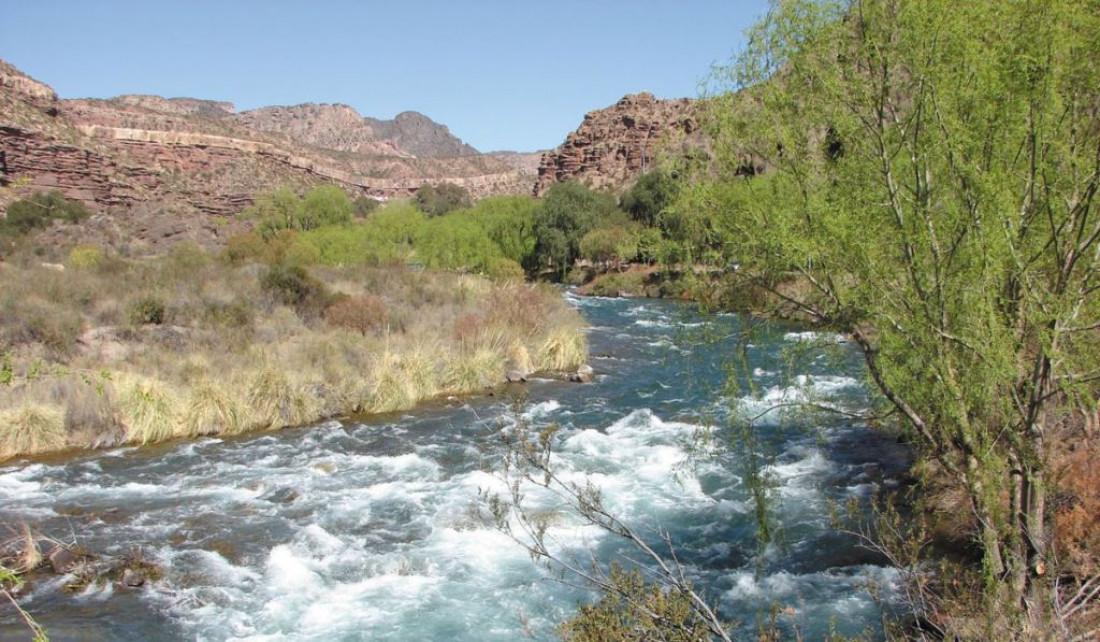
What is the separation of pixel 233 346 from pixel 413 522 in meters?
10.3

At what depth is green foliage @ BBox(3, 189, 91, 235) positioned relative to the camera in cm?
3885

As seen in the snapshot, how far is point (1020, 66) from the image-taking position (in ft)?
16.8

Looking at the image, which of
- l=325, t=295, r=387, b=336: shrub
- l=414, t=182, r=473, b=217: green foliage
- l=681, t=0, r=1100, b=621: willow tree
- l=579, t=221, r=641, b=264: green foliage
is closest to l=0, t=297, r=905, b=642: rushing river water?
l=681, t=0, r=1100, b=621: willow tree

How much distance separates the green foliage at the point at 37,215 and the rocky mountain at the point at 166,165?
133 centimetres

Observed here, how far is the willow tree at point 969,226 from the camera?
16.4ft

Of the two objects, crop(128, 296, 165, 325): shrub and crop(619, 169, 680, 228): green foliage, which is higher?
crop(619, 169, 680, 228): green foliage

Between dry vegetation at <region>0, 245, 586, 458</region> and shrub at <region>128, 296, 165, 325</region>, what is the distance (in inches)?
1.3

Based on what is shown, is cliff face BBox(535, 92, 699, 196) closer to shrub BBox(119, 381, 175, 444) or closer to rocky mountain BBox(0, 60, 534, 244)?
rocky mountain BBox(0, 60, 534, 244)

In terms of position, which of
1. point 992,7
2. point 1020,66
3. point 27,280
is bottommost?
point 27,280

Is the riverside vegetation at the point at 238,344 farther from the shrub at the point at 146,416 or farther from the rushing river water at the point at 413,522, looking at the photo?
the rushing river water at the point at 413,522

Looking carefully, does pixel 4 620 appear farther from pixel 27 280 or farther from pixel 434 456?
pixel 27 280

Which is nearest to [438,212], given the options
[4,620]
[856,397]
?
[856,397]

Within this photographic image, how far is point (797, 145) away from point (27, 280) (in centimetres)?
2328

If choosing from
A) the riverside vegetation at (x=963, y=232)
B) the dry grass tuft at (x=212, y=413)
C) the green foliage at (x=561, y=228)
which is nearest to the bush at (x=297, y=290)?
the dry grass tuft at (x=212, y=413)
